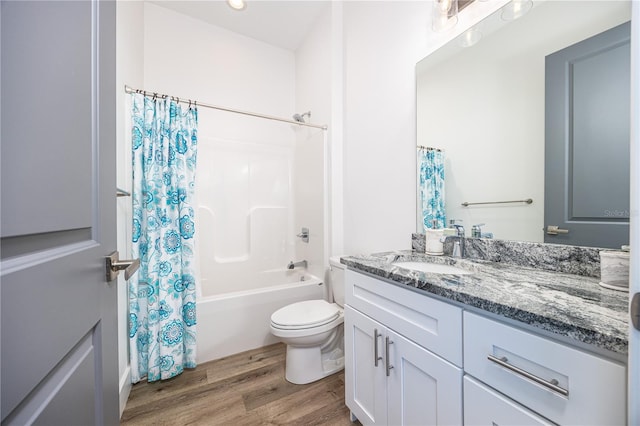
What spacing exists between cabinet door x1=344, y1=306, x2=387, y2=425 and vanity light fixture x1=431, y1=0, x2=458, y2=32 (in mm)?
1535

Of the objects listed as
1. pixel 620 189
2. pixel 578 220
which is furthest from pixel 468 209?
pixel 620 189

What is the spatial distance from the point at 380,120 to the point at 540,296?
138 cm

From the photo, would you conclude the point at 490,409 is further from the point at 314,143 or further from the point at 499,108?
the point at 314,143

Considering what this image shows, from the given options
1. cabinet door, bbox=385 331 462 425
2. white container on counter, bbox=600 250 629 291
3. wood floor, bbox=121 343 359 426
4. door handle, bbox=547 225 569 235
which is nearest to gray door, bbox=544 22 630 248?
door handle, bbox=547 225 569 235

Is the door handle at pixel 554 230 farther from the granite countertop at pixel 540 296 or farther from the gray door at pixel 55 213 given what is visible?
the gray door at pixel 55 213

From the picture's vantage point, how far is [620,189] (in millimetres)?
806

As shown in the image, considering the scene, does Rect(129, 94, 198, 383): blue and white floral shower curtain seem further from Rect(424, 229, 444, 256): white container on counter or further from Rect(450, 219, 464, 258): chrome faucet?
Rect(450, 219, 464, 258): chrome faucet

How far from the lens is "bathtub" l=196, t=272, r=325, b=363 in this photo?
1.76 m

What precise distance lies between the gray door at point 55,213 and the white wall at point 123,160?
3.53 ft

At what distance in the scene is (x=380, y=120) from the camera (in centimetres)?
172

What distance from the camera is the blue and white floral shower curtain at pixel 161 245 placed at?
1.55 metres

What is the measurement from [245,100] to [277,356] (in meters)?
2.42

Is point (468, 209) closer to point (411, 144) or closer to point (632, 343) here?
point (411, 144)

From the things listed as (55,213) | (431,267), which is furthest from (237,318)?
(55,213)
